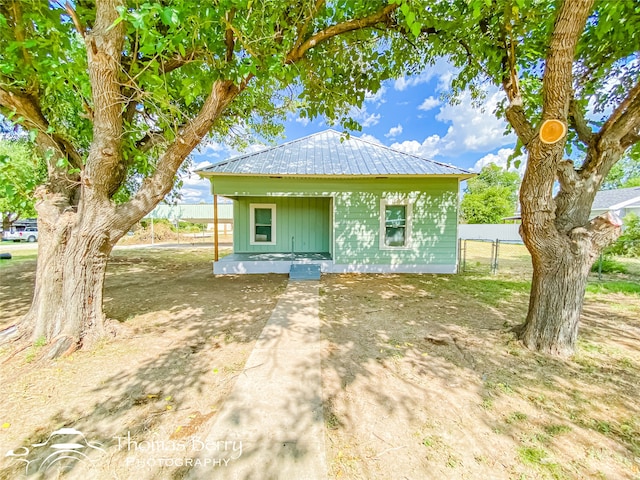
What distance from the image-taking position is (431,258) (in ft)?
28.2

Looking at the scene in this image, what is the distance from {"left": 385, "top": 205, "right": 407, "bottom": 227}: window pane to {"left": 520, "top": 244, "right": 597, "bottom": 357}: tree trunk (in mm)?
5330

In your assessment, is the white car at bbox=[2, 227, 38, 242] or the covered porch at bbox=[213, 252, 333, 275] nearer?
the covered porch at bbox=[213, 252, 333, 275]

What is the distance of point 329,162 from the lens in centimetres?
856

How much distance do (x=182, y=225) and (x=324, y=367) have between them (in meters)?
37.1

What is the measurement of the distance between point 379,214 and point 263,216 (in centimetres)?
444

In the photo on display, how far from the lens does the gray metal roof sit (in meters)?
7.77

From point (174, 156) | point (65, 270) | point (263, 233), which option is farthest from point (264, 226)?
point (65, 270)

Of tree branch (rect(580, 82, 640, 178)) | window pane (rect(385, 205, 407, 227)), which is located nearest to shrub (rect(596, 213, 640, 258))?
window pane (rect(385, 205, 407, 227))

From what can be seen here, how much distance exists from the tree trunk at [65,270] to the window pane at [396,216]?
23.6 ft

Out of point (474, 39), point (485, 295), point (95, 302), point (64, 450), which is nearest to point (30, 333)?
point (95, 302)

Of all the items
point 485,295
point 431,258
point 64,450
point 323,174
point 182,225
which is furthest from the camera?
point 182,225

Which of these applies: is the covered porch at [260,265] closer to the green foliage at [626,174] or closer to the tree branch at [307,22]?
the tree branch at [307,22]

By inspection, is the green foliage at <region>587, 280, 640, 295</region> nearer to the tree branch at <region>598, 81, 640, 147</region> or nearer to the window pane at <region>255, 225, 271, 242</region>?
the tree branch at <region>598, 81, 640, 147</region>

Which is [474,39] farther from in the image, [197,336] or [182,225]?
[182,225]
